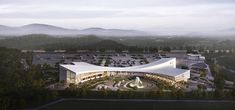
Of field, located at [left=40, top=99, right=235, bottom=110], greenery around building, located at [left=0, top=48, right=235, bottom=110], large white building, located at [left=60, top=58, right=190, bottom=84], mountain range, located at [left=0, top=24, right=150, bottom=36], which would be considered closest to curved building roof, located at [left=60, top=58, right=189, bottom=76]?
large white building, located at [left=60, top=58, right=190, bottom=84]

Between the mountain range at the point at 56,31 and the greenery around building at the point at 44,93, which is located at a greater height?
the mountain range at the point at 56,31

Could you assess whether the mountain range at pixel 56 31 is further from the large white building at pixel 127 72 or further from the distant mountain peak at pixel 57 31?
the large white building at pixel 127 72

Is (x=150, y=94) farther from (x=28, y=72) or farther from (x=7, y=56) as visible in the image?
(x=7, y=56)

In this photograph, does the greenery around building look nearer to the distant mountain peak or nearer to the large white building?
the large white building

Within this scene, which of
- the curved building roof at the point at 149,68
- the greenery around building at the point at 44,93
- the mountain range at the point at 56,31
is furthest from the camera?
the mountain range at the point at 56,31

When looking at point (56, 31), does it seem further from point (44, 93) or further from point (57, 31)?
point (44, 93)

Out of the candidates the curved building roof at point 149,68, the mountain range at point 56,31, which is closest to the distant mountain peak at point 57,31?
the mountain range at point 56,31
